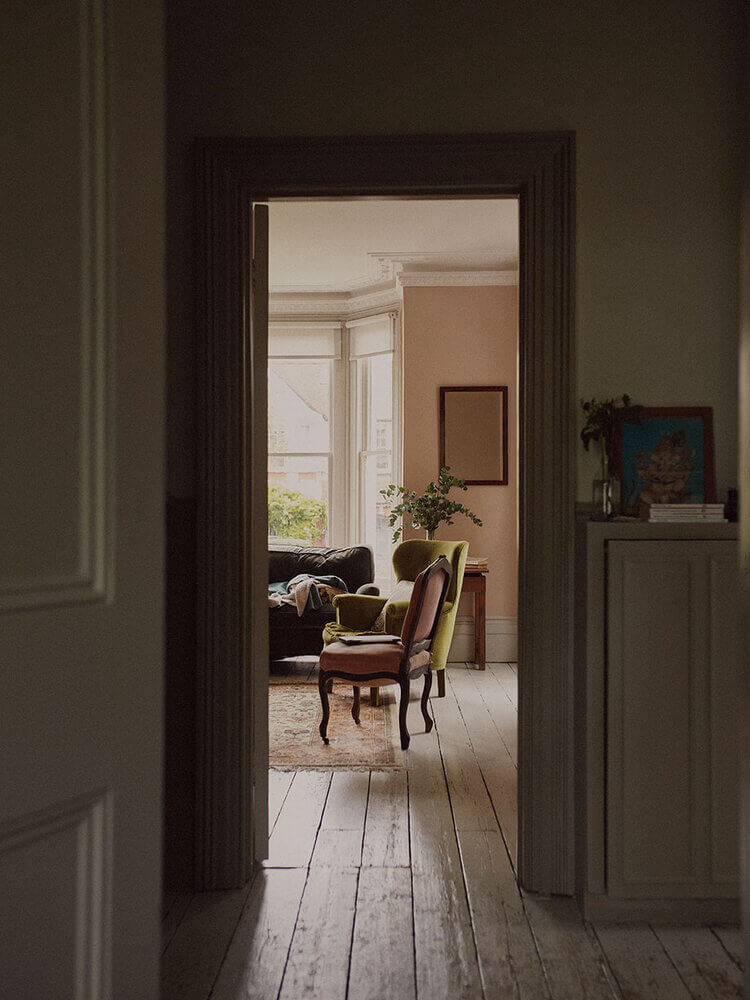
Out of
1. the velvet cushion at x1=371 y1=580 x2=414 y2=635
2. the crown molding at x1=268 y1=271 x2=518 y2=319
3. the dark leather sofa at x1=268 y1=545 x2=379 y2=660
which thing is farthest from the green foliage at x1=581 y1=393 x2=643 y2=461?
the crown molding at x1=268 y1=271 x2=518 y2=319

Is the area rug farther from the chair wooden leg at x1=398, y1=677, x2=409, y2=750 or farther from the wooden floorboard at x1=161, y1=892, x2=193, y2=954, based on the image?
the wooden floorboard at x1=161, y1=892, x2=193, y2=954

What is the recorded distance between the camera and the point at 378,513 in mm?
7883

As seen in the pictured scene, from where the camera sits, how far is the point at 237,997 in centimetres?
213

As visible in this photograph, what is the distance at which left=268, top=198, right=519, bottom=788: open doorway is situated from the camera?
231 inches

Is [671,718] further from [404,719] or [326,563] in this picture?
[326,563]

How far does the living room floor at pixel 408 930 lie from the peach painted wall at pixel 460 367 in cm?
365

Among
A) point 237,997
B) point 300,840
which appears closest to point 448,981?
point 237,997

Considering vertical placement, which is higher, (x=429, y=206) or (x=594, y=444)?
(x=429, y=206)

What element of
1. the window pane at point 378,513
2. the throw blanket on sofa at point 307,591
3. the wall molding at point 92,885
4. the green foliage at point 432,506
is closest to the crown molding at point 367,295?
the window pane at point 378,513

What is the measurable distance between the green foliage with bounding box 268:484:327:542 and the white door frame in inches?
208

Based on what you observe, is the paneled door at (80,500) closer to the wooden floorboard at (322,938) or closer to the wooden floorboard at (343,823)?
the wooden floorboard at (322,938)

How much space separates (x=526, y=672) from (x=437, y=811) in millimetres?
1043

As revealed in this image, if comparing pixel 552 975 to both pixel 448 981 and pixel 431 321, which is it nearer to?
pixel 448 981

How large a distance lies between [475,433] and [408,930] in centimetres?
500
